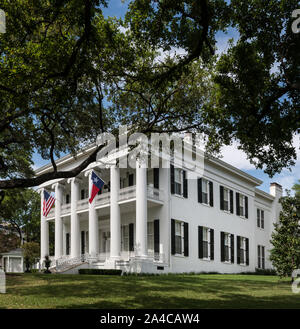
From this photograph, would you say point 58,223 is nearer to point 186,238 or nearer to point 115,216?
point 115,216

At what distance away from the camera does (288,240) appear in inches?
752

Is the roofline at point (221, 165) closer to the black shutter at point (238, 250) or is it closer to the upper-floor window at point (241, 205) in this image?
the upper-floor window at point (241, 205)

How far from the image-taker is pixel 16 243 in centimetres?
4794

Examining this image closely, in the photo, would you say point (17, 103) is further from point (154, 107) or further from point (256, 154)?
point (256, 154)

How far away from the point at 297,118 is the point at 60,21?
7.25 meters

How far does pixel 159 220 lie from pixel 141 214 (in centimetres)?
210

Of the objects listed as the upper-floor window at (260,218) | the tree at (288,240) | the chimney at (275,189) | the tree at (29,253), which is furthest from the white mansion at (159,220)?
the tree at (288,240)

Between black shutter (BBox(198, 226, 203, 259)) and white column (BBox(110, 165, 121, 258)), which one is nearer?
white column (BBox(110, 165, 121, 258))

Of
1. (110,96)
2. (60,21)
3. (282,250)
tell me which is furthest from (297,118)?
(282,250)

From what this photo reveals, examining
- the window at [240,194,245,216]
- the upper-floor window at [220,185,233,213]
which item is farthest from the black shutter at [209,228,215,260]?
the window at [240,194,245,216]

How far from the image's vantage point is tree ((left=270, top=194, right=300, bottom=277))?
1888 cm

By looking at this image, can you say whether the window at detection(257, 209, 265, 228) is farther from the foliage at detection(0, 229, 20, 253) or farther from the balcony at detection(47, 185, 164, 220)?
the foliage at detection(0, 229, 20, 253)
